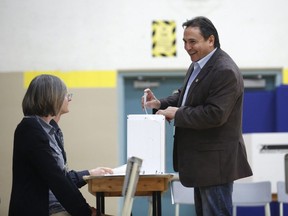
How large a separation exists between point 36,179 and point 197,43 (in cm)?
110

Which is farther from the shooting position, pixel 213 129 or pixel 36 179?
pixel 213 129

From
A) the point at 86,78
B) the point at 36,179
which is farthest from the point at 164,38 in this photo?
the point at 36,179

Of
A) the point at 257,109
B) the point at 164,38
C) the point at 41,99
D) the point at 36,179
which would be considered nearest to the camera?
the point at 36,179

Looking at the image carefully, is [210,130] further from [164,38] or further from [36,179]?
→ [164,38]

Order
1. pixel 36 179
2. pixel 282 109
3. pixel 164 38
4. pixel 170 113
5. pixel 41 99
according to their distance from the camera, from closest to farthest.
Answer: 1. pixel 36 179
2. pixel 41 99
3. pixel 170 113
4. pixel 282 109
5. pixel 164 38

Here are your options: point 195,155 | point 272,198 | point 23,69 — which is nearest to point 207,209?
point 195,155

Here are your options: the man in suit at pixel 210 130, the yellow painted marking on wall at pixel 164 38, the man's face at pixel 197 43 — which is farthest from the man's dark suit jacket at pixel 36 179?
the yellow painted marking on wall at pixel 164 38

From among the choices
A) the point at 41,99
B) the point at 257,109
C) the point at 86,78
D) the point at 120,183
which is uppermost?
the point at 86,78

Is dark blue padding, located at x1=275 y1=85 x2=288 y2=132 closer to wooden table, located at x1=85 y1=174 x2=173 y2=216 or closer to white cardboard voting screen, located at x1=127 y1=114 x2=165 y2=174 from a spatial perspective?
white cardboard voting screen, located at x1=127 y1=114 x2=165 y2=174

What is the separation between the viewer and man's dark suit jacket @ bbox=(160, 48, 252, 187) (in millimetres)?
2609

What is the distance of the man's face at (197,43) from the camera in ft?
9.14

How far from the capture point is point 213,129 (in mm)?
2670

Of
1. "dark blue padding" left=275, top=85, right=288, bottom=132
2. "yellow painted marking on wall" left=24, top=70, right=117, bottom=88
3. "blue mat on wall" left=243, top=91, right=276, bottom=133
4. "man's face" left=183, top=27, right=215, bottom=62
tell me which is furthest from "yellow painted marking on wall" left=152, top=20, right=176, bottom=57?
"man's face" left=183, top=27, right=215, bottom=62

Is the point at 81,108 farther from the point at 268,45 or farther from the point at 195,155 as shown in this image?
the point at 195,155
